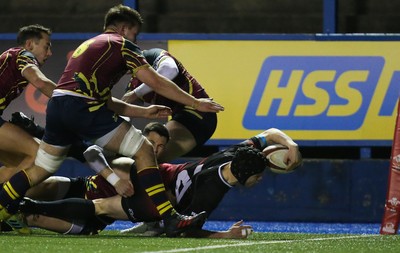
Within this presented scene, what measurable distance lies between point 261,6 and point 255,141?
19.3 ft

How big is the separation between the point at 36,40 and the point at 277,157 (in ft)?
6.84

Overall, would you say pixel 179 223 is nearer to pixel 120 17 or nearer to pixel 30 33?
pixel 120 17

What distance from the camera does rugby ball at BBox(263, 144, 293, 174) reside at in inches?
357

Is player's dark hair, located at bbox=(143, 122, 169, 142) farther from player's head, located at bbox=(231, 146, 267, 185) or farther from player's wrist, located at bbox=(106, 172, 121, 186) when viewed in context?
player's head, located at bbox=(231, 146, 267, 185)

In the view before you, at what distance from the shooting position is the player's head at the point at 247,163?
878 centimetres

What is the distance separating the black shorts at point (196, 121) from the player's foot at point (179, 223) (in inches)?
64.4

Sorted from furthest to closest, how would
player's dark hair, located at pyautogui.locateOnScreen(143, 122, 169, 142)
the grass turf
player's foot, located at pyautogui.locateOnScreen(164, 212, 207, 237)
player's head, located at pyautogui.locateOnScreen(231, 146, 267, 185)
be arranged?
player's dark hair, located at pyautogui.locateOnScreen(143, 122, 169, 142), player's head, located at pyautogui.locateOnScreen(231, 146, 267, 185), player's foot, located at pyautogui.locateOnScreen(164, 212, 207, 237), the grass turf

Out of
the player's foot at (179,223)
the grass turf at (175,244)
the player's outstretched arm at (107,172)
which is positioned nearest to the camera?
the grass turf at (175,244)

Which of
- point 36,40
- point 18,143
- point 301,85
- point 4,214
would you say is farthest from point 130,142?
point 301,85

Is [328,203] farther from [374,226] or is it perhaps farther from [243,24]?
[243,24]

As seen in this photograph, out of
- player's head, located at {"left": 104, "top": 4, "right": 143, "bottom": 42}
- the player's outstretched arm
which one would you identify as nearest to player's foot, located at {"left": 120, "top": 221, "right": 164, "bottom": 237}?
the player's outstretched arm

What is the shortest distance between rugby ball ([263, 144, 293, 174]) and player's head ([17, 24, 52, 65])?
191 cm

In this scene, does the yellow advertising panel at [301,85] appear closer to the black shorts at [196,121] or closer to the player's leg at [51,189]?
the black shorts at [196,121]

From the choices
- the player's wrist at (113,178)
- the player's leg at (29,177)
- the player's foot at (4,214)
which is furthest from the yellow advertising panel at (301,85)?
the player's foot at (4,214)
